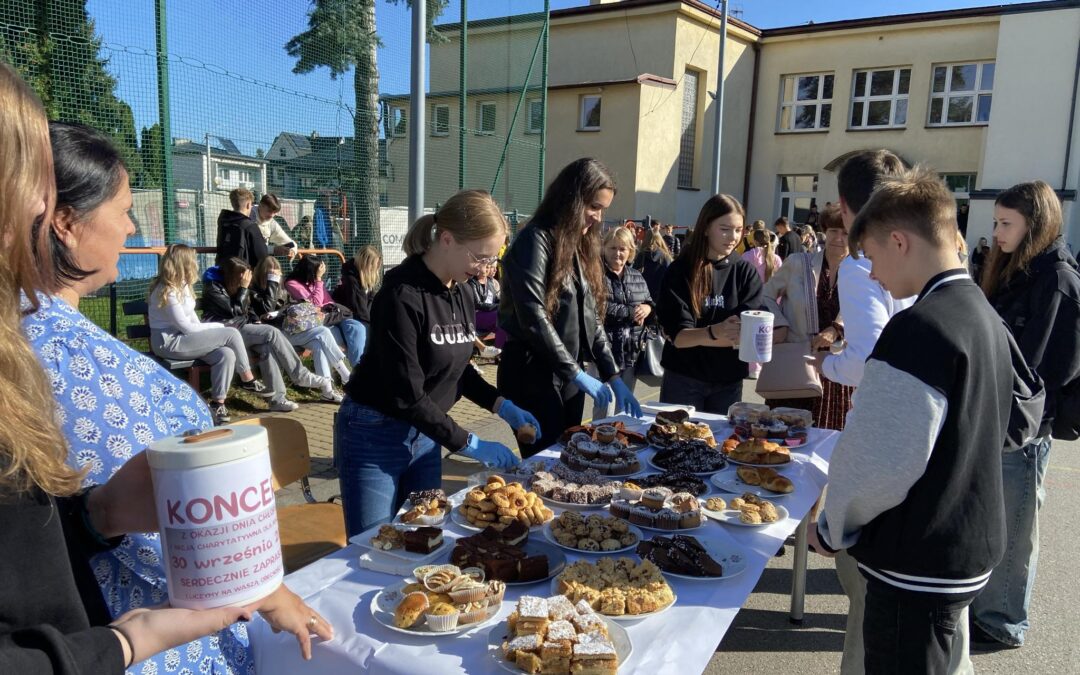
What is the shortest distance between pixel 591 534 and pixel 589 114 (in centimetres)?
1962

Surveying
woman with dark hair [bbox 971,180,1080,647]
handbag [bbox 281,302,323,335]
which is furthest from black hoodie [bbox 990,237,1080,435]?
handbag [bbox 281,302,323,335]

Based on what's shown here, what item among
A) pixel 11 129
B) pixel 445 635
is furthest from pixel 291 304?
pixel 11 129

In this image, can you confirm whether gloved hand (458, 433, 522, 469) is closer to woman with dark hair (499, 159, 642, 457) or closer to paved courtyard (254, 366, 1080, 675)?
woman with dark hair (499, 159, 642, 457)

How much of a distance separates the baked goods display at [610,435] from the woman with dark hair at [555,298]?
0.25 meters

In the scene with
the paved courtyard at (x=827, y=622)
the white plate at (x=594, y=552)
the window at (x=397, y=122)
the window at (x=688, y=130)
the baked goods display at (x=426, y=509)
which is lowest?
the paved courtyard at (x=827, y=622)

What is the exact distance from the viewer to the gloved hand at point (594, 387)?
3.23 metres

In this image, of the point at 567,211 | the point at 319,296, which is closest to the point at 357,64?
the point at 319,296

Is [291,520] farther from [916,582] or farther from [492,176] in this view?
[492,176]

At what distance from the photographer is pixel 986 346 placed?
1.70 metres

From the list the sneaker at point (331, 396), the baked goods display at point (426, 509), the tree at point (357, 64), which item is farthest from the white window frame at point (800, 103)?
the baked goods display at point (426, 509)

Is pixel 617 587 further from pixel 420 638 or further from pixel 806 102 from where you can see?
pixel 806 102

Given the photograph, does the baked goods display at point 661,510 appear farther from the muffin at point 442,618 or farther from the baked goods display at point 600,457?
the muffin at point 442,618

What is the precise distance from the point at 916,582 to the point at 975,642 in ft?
6.37

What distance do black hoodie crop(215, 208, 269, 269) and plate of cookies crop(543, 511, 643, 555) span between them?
19.7ft
